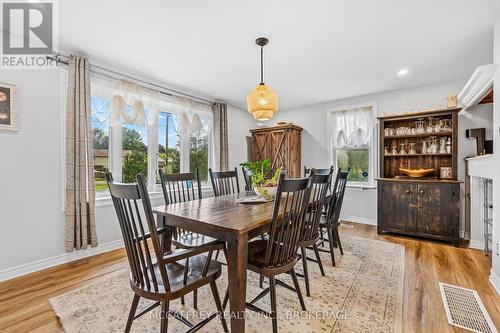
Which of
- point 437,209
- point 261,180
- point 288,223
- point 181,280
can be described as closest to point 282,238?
point 288,223

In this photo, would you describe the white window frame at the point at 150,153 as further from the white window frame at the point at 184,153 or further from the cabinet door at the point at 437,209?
the cabinet door at the point at 437,209

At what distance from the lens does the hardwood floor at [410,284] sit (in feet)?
5.69

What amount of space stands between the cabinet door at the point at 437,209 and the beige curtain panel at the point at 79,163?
4.62 metres

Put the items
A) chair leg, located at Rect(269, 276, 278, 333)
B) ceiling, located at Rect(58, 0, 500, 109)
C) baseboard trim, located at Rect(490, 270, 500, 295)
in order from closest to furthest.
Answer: chair leg, located at Rect(269, 276, 278, 333) < ceiling, located at Rect(58, 0, 500, 109) < baseboard trim, located at Rect(490, 270, 500, 295)

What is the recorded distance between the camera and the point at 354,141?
463cm

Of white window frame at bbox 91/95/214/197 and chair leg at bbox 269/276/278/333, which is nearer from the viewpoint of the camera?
chair leg at bbox 269/276/278/333

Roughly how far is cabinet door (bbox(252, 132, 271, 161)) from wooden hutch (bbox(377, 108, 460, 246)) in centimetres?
219

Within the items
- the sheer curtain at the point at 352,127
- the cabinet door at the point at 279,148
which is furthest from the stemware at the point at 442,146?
the cabinet door at the point at 279,148

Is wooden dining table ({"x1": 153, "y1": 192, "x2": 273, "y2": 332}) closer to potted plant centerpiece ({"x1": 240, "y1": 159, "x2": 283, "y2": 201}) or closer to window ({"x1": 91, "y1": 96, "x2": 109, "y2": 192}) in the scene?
potted plant centerpiece ({"x1": 240, "y1": 159, "x2": 283, "y2": 201})

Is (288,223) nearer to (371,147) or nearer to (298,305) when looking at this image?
(298,305)

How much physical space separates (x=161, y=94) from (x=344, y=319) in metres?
3.80

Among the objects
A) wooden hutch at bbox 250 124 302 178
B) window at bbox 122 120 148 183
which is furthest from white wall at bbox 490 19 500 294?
window at bbox 122 120 148 183

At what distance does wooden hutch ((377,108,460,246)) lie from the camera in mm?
3367

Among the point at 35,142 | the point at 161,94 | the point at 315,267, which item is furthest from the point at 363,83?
the point at 35,142
